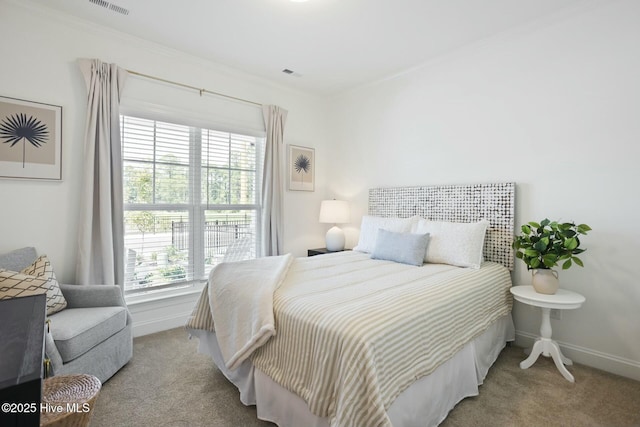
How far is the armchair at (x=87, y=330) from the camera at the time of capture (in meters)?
1.86

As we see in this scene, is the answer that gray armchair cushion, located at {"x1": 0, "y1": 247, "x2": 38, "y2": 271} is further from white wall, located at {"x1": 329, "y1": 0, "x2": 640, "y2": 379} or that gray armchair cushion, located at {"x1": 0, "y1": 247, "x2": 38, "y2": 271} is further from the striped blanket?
white wall, located at {"x1": 329, "y1": 0, "x2": 640, "y2": 379}

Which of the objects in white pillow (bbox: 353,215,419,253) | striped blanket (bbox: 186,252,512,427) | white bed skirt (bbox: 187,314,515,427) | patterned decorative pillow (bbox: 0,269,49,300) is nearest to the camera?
striped blanket (bbox: 186,252,512,427)

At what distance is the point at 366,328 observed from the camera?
1355 millimetres

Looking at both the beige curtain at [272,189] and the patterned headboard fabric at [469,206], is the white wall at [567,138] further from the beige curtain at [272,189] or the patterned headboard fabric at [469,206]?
the beige curtain at [272,189]

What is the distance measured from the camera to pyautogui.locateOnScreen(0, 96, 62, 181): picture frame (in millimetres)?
2330

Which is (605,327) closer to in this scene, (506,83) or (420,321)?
(420,321)

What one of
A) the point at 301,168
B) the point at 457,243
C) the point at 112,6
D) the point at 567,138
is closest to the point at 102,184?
the point at 112,6

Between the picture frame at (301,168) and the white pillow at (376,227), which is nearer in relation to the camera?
the white pillow at (376,227)

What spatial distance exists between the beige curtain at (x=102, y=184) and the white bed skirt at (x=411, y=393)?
47.1 inches

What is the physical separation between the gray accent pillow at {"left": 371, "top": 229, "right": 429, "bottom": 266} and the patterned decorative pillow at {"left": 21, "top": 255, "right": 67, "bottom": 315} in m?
2.51

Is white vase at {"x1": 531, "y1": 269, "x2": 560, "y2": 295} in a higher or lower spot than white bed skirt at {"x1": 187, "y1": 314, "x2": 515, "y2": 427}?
higher

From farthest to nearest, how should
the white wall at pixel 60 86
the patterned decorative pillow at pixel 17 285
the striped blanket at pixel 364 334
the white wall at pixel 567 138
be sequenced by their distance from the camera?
the white wall at pixel 60 86 → the white wall at pixel 567 138 → the patterned decorative pillow at pixel 17 285 → the striped blanket at pixel 364 334

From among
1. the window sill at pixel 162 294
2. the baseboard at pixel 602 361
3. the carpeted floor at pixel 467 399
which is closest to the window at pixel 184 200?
the window sill at pixel 162 294

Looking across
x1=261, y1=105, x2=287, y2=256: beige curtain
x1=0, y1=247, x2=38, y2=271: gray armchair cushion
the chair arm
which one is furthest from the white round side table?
x1=0, y1=247, x2=38, y2=271: gray armchair cushion
